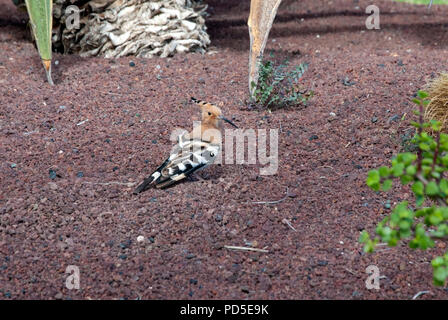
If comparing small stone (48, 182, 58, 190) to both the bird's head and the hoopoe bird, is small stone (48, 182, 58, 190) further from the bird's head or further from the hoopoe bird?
the bird's head

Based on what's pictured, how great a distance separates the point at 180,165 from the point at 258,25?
1.81 meters

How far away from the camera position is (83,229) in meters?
3.68

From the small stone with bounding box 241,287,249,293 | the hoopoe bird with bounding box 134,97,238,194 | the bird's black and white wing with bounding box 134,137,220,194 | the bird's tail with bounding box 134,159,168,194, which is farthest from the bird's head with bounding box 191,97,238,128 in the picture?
the small stone with bounding box 241,287,249,293

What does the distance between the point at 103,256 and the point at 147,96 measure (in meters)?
2.36

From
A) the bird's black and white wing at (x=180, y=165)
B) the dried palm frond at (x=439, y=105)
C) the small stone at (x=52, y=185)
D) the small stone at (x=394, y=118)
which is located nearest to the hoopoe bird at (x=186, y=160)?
the bird's black and white wing at (x=180, y=165)

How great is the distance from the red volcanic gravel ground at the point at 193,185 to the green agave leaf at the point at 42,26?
314mm

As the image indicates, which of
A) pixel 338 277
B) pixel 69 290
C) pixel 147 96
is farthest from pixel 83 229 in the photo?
pixel 147 96

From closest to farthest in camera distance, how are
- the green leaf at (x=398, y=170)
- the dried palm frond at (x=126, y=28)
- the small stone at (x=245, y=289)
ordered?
the green leaf at (x=398, y=170)
the small stone at (x=245, y=289)
the dried palm frond at (x=126, y=28)

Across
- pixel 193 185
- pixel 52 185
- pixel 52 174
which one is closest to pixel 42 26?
pixel 52 174

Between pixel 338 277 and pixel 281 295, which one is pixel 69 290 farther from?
pixel 338 277

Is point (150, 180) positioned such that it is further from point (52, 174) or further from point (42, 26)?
point (42, 26)

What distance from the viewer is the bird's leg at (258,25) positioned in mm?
4969

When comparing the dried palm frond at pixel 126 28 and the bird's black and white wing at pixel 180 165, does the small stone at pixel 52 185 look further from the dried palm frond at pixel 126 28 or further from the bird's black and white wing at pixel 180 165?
the dried palm frond at pixel 126 28

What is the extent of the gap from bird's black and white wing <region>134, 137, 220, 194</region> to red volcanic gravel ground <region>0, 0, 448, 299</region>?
0.09 m
